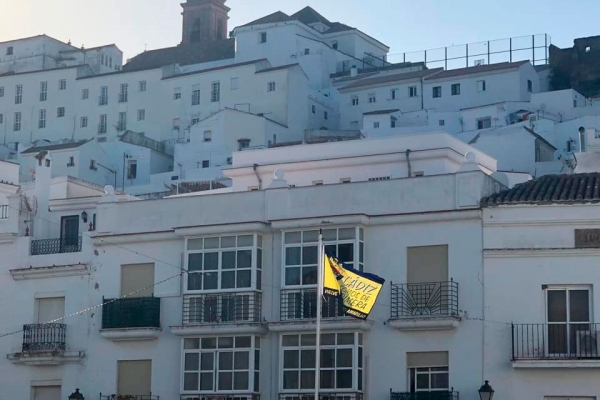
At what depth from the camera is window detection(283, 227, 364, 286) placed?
30312 mm

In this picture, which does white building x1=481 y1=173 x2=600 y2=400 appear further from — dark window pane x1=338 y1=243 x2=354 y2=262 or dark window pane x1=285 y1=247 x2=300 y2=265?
dark window pane x1=285 y1=247 x2=300 y2=265

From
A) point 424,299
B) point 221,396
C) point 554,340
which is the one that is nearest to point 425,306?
point 424,299

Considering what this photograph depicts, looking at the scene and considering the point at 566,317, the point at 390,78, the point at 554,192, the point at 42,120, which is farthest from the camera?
the point at 42,120

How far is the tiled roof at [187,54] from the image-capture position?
104 metres

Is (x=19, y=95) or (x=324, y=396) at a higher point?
(x=19, y=95)

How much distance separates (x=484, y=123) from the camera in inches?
3152

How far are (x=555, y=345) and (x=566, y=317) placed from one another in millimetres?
699

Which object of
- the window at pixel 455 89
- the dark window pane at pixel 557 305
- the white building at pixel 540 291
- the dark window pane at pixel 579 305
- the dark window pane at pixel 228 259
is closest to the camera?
the white building at pixel 540 291

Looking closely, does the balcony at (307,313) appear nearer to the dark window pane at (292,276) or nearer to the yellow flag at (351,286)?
the dark window pane at (292,276)

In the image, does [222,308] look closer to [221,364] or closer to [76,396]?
[221,364]

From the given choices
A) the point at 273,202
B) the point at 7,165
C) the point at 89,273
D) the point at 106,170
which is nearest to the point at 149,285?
the point at 89,273

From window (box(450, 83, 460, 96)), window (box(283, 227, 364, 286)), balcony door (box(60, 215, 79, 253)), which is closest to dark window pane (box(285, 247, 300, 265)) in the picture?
window (box(283, 227, 364, 286))

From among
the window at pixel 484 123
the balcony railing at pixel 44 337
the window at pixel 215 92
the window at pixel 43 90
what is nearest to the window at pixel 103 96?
the window at pixel 43 90

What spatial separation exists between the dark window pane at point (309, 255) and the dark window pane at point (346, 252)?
64 cm
